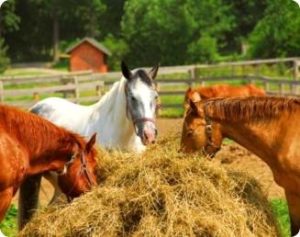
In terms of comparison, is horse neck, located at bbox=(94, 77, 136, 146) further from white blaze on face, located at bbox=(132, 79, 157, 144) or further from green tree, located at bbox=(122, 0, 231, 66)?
green tree, located at bbox=(122, 0, 231, 66)

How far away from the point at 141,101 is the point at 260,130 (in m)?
1.16

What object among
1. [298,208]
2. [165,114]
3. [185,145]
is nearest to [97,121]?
[185,145]

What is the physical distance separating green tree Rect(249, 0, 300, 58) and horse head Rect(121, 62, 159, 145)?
18989 mm

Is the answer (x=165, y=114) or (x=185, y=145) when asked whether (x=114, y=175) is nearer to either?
(x=185, y=145)

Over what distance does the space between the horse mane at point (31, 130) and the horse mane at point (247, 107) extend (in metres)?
1.36

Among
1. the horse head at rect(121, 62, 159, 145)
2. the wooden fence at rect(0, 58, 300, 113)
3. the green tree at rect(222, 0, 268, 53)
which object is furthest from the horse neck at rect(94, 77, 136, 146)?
the green tree at rect(222, 0, 268, 53)

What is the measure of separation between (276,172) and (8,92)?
39.2ft

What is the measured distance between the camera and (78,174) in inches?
190

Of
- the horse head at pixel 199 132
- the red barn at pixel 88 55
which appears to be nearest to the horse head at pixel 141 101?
the horse head at pixel 199 132

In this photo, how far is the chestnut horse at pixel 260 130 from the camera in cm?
511

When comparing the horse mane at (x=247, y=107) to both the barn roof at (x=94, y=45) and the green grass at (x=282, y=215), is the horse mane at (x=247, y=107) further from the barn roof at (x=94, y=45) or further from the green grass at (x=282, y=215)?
the barn roof at (x=94, y=45)

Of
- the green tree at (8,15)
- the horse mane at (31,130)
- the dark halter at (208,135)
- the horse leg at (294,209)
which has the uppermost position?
the green tree at (8,15)

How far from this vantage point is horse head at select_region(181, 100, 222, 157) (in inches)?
216

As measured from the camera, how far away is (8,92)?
52.5 ft
